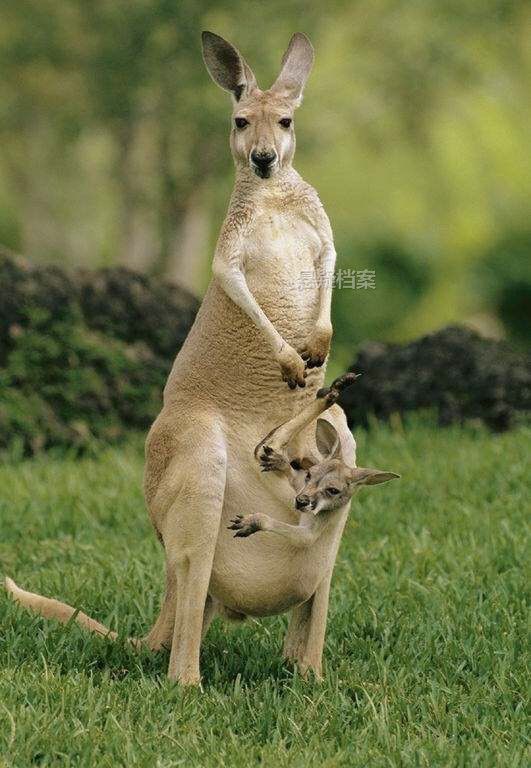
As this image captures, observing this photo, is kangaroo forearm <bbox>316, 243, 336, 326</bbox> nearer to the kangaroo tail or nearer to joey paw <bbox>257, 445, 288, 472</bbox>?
joey paw <bbox>257, 445, 288, 472</bbox>

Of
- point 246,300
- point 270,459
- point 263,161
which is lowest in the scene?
point 270,459

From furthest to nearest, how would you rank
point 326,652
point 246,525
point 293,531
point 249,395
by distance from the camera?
point 326,652
point 249,395
point 293,531
point 246,525

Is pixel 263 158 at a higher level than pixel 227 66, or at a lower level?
lower

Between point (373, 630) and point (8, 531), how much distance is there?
92.3 inches

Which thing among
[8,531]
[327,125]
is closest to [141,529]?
[8,531]

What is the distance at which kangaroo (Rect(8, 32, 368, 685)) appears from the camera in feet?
13.5

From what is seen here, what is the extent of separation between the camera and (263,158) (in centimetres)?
408

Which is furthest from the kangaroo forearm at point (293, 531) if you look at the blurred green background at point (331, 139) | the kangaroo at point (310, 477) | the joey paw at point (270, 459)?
the blurred green background at point (331, 139)

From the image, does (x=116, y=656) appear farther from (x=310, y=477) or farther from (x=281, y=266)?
(x=281, y=266)

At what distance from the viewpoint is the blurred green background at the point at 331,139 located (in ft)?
45.6

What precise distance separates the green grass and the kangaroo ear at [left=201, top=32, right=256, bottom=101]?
1958 millimetres

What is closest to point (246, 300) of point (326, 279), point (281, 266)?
point (281, 266)

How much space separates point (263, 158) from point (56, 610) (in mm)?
1851

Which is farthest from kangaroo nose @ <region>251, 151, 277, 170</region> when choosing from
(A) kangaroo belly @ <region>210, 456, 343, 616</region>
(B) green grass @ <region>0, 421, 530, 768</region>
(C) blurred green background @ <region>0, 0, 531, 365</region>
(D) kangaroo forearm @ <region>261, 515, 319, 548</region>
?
(C) blurred green background @ <region>0, 0, 531, 365</region>
